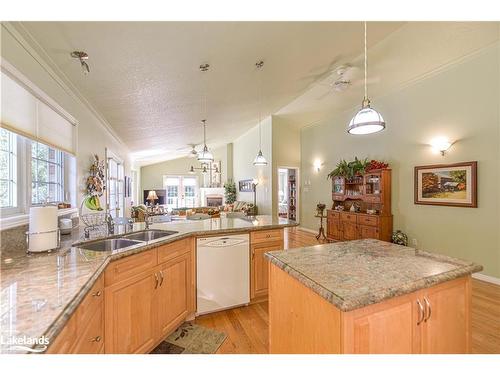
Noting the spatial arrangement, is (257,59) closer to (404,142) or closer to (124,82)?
(124,82)

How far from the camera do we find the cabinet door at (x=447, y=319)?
116cm

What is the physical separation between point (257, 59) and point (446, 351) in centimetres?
308

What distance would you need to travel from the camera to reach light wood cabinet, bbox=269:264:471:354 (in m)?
0.99

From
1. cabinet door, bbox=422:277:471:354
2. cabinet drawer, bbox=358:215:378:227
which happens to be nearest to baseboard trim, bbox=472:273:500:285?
cabinet drawer, bbox=358:215:378:227

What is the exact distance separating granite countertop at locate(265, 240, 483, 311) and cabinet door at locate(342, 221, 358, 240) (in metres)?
3.39

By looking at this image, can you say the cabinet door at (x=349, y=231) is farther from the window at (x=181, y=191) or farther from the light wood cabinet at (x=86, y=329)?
the window at (x=181, y=191)

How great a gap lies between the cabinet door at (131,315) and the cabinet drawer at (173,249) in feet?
0.52

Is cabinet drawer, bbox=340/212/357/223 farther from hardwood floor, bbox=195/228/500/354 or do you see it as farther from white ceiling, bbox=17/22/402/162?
white ceiling, bbox=17/22/402/162

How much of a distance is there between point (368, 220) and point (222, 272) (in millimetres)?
3439

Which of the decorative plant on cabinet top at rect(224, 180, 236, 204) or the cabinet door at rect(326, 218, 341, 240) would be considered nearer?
the cabinet door at rect(326, 218, 341, 240)

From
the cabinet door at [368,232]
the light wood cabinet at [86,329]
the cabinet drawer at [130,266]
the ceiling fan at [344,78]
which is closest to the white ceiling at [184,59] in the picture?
the ceiling fan at [344,78]

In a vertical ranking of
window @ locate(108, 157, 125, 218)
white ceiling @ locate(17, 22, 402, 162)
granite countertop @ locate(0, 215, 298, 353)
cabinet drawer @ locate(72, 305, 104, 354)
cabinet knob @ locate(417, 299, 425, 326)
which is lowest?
cabinet drawer @ locate(72, 305, 104, 354)

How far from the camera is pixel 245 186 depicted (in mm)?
8930
